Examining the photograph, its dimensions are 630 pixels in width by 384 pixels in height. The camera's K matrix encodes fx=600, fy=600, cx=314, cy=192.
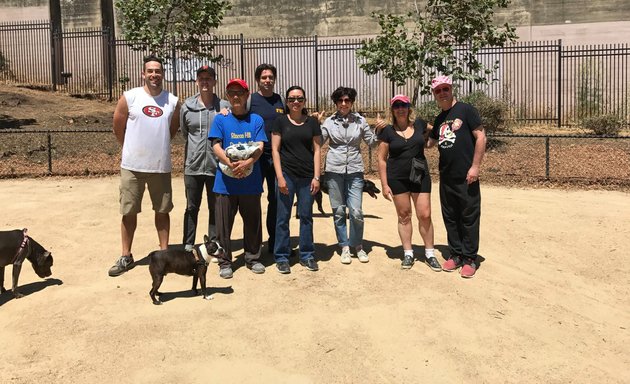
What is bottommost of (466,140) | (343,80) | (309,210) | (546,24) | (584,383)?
(584,383)

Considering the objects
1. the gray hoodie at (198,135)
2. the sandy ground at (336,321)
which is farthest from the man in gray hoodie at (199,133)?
→ the sandy ground at (336,321)

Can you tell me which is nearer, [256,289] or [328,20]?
[256,289]

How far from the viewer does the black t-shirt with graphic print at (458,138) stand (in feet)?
18.7

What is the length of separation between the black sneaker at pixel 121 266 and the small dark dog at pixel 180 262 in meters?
0.92

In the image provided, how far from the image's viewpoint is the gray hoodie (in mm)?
5863

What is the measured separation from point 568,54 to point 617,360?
19607 millimetres

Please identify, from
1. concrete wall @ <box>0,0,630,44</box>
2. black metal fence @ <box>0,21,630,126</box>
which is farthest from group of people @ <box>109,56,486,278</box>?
concrete wall @ <box>0,0,630,44</box>

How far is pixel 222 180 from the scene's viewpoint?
564cm

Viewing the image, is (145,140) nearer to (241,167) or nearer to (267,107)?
(241,167)

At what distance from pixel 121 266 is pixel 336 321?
7.78 feet

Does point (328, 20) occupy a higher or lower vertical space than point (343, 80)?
higher

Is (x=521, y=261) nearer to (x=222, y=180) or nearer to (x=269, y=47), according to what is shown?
(x=222, y=180)

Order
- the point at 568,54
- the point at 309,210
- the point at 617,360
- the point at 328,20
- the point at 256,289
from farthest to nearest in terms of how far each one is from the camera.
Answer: the point at 328,20 < the point at 568,54 < the point at 309,210 < the point at 256,289 < the point at 617,360

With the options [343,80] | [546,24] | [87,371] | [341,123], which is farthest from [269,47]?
[87,371]
